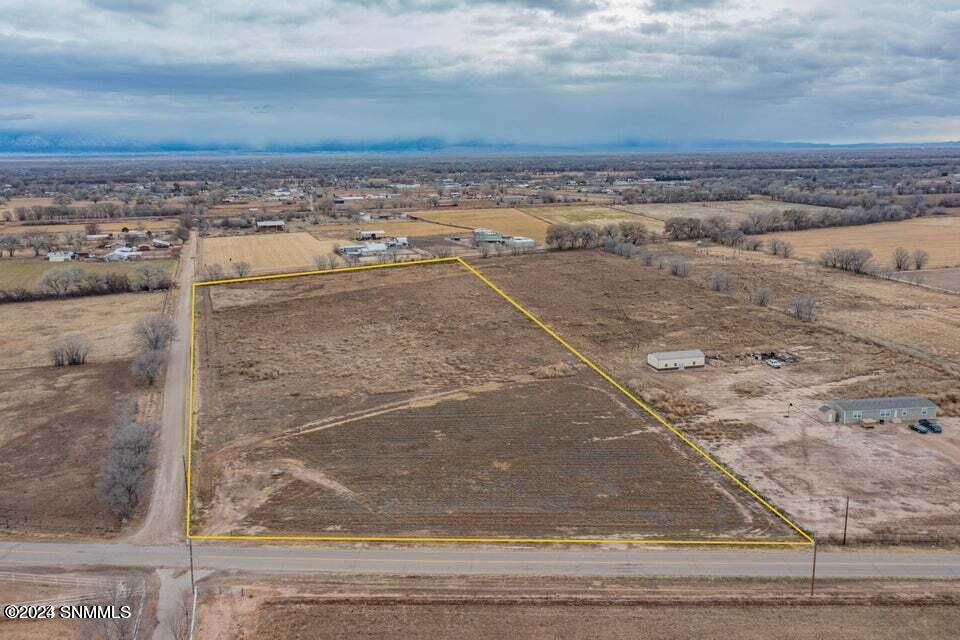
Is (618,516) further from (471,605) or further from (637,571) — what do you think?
(471,605)

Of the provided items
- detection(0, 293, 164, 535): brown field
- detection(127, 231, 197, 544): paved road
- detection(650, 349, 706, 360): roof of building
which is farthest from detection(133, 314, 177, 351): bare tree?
detection(650, 349, 706, 360): roof of building

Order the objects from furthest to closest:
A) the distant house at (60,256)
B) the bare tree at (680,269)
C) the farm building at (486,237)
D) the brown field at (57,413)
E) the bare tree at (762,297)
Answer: the farm building at (486,237)
the distant house at (60,256)
the bare tree at (680,269)
the bare tree at (762,297)
the brown field at (57,413)

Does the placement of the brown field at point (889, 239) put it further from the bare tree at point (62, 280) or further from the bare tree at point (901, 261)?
the bare tree at point (62, 280)

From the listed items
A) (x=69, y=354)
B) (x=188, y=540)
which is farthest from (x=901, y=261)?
(x=69, y=354)

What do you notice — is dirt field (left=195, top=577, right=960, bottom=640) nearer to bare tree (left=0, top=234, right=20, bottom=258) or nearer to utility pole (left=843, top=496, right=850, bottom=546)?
utility pole (left=843, top=496, right=850, bottom=546)

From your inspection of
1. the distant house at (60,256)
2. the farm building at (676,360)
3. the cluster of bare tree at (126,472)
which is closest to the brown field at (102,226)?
the distant house at (60,256)

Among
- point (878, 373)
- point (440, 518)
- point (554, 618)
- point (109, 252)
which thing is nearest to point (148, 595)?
point (440, 518)
